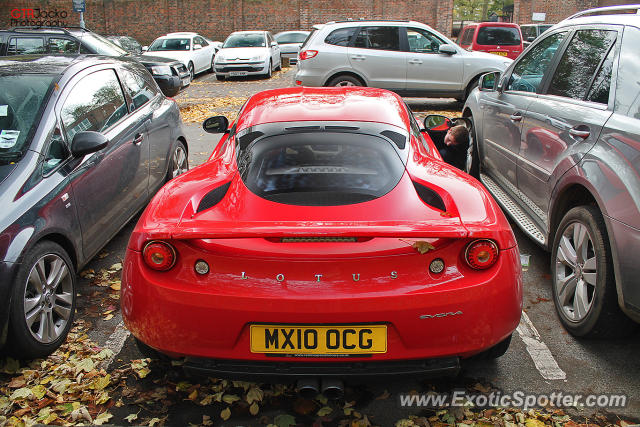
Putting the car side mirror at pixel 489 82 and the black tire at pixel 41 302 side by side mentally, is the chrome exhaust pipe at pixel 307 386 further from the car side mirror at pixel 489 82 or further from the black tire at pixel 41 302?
the car side mirror at pixel 489 82

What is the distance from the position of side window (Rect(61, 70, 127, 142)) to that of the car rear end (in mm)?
13966

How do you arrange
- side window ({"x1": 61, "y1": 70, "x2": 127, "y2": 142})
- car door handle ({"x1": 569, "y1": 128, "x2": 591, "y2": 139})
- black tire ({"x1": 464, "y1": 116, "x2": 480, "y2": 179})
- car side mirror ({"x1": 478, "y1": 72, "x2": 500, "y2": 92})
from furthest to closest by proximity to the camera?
black tire ({"x1": 464, "y1": 116, "x2": 480, "y2": 179}), car side mirror ({"x1": 478, "y1": 72, "x2": 500, "y2": 92}), side window ({"x1": 61, "y1": 70, "x2": 127, "y2": 142}), car door handle ({"x1": 569, "y1": 128, "x2": 591, "y2": 139})

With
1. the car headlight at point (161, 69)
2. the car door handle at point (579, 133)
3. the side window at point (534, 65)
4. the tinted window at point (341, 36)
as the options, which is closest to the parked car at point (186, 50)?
the car headlight at point (161, 69)

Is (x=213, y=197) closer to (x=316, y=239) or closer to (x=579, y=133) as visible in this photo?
(x=316, y=239)

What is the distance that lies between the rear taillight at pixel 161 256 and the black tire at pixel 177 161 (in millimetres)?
3614

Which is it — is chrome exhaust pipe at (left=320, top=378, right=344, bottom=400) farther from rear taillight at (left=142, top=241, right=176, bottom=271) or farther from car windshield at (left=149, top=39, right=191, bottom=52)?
car windshield at (left=149, top=39, right=191, bottom=52)

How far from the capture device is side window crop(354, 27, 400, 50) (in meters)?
12.3

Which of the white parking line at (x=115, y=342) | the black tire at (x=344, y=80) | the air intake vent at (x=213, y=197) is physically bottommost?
the white parking line at (x=115, y=342)

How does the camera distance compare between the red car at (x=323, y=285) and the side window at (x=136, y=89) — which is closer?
the red car at (x=323, y=285)

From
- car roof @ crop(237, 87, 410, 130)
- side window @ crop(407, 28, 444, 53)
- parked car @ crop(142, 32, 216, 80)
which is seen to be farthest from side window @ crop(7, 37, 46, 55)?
car roof @ crop(237, 87, 410, 130)

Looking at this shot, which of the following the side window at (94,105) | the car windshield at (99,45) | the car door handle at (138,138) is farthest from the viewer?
the car windshield at (99,45)

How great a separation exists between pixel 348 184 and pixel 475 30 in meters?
16.0

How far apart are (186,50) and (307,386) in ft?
60.5

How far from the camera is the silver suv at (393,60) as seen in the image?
39.6ft
